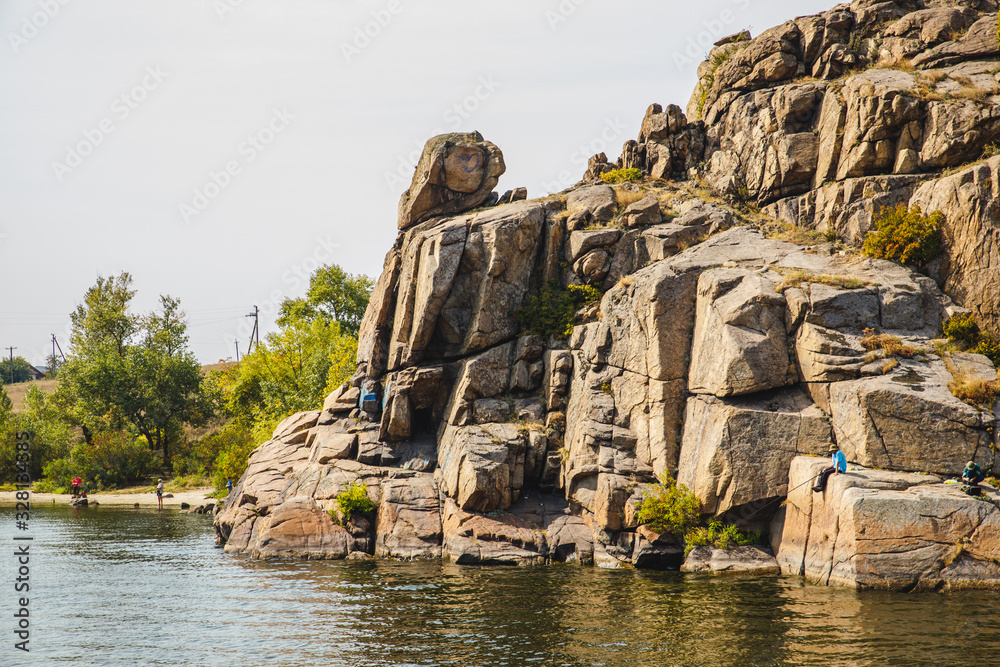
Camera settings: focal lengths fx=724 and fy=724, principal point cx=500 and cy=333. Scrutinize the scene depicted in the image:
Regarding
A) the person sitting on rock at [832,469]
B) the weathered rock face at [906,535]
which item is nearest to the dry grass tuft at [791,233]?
the person sitting on rock at [832,469]

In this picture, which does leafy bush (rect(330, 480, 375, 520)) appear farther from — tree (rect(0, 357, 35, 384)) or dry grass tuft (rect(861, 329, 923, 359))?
tree (rect(0, 357, 35, 384))

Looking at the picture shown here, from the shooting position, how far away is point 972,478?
24.8 meters

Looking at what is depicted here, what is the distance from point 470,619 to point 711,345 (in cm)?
1558

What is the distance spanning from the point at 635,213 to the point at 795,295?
11.2m

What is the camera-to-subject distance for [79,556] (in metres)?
35.7

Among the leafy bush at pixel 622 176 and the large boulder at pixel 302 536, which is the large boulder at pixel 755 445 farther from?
the leafy bush at pixel 622 176

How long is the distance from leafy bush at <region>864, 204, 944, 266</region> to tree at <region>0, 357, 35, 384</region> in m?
177

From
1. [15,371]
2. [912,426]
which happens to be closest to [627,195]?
[912,426]

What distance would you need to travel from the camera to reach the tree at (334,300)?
7781 cm

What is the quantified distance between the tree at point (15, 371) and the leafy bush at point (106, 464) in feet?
361

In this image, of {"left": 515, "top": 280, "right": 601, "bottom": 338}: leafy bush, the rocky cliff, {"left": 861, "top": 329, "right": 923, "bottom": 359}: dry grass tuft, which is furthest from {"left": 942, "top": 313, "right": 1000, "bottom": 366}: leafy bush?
{"left": 515, "top": 280, "right": 601, "bottom": 338}: leafy bush

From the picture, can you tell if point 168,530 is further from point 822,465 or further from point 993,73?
point 993,73

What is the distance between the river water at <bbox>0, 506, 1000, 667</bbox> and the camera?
19.0 metres

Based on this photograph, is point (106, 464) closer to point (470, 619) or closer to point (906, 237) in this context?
point (470, 619)
